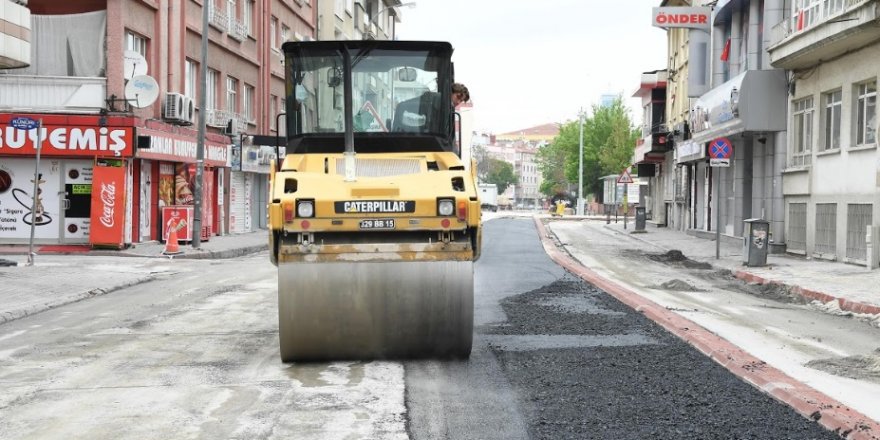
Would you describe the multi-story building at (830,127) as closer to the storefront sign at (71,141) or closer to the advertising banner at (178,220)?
the advertising banner at (178,220)

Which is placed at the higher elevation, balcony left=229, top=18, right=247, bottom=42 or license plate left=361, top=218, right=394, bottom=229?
balcony left=229, top=18, right=247, bottom=42

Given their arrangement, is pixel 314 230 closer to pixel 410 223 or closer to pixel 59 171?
pixel 410 223

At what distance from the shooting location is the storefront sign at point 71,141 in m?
23.0

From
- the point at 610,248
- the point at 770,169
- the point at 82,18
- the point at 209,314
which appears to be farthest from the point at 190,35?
the point at 209,314

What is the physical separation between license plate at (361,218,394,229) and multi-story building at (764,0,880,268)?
14.0m

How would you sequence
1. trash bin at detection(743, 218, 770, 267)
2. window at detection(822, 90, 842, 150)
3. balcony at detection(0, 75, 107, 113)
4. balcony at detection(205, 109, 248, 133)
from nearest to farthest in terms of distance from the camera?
trash bin at detection(743, 218, 770, 267) → window at detection(822, 90, 842, 150) → balcony at detection(0, 75, 107, 113) → balcony at detection(205, 109, 248, 133)

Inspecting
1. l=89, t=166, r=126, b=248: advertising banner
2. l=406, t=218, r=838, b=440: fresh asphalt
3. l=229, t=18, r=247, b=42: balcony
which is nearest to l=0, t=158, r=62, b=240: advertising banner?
l=89, t=166, r=126, b=248: advertising banner

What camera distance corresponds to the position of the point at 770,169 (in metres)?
27.0

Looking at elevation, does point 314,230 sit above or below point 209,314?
above

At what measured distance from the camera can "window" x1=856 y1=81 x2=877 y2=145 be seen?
802 inches

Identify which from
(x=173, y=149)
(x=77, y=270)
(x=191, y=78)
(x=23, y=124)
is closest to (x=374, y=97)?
(x=23, y=124)

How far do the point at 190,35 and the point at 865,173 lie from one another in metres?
19.9

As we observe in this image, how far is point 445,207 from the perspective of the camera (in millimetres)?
7738

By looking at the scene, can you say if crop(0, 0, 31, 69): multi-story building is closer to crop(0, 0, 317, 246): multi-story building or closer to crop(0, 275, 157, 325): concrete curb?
crop(0, 275, 157, 325): concrete curb
